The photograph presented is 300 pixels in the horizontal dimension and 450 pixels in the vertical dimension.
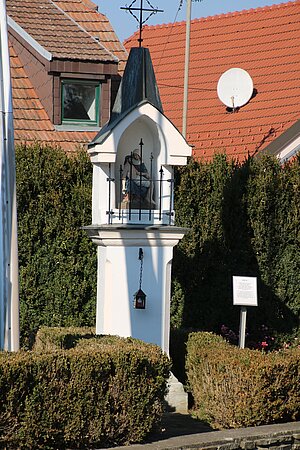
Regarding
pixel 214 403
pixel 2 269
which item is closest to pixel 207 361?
pixel 214 403

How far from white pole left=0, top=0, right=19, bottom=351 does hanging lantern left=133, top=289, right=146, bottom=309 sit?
2.77 m

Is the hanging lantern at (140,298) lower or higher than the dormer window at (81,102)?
lower

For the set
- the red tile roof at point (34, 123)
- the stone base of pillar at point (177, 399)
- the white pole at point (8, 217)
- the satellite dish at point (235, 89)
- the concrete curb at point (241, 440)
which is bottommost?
Result: the stone base of pillar at point (177, 399)

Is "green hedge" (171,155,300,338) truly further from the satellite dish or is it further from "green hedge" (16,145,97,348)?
the satellite dish

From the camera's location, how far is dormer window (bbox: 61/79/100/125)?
748 inches

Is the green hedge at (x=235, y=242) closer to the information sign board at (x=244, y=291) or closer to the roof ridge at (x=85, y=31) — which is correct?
the information sign board at (x=244, y=291)

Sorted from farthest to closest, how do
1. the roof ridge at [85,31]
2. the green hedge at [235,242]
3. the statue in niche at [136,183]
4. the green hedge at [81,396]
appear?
the roof ridge at [85,31], the green hedge at [235,242], the statue in niche at [136,183], the green hedge at [81,396]

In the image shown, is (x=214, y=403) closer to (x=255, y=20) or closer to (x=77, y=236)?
(x=77, y=236)

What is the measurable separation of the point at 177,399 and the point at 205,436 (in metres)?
2.62

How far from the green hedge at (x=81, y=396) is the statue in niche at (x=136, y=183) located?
325cm

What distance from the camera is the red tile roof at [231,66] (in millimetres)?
20422

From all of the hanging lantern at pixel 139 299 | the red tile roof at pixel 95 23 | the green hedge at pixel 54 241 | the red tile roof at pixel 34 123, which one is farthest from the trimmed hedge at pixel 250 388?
the red tile roof at pixel 95 23

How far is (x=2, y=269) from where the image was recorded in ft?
31.1

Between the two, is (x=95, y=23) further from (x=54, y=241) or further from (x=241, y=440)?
(x=241, y=440)
